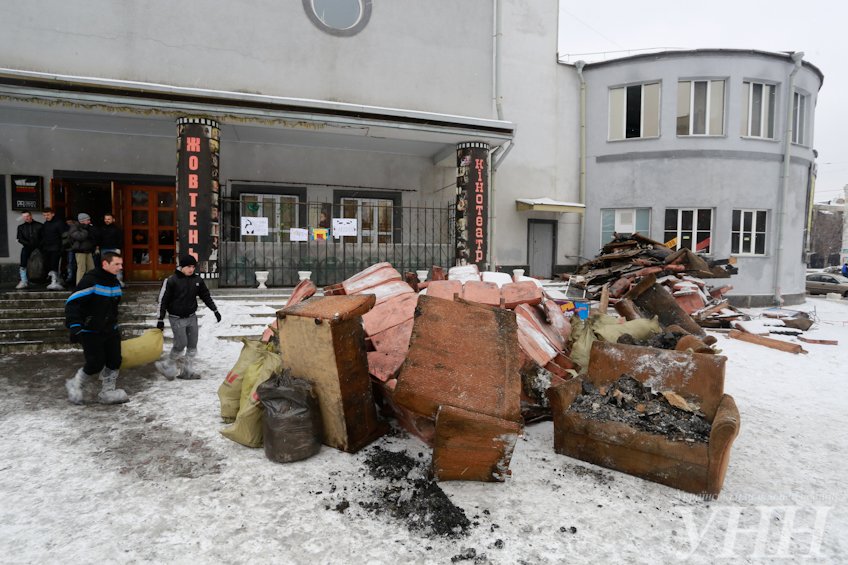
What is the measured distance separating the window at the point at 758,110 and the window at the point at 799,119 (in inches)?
46.2

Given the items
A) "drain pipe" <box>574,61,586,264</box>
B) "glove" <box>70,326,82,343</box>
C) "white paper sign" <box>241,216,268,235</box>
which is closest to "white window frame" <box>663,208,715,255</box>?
"drain pipe" <box>574,61,586,264</box>

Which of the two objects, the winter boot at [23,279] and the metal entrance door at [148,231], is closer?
the winter boot at [23,279]

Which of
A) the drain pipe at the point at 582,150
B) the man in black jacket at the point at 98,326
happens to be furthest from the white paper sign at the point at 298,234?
the drain pipe at the point at 582,150

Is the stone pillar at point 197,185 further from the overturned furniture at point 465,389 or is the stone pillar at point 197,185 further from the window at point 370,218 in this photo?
the overturned furniture at point 465,389

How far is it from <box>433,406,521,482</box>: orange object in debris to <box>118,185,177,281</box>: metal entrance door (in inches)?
395

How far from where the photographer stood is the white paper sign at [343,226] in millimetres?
11078

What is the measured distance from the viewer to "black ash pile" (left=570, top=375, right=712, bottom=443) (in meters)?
3.33

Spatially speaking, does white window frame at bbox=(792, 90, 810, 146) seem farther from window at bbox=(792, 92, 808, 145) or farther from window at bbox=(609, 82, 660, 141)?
window at bbox=(609, 82, 660, 141)

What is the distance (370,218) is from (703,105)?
1075 centimetres

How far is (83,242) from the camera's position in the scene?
27.3ft

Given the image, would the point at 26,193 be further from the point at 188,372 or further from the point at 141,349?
the point at 188,372

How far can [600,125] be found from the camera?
14.4m

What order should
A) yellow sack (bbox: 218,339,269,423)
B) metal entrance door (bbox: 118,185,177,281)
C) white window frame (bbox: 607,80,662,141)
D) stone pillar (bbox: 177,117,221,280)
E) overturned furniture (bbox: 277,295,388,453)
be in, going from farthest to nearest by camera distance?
white window frame (bbox: 607,80,662,141) < metal entrance door (bbox: 118,185,177,281) < stone pillar (bbox: 177,117,221,280) < yellow sack (bbox: 218,339,269,423) < overturned furniture (bbox: 277,295,388,453)

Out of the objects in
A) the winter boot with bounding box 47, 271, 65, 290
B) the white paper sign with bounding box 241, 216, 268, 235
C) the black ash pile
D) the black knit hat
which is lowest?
the black ash pile
